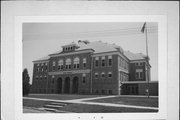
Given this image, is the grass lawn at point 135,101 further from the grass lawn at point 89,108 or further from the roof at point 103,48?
the roof at point 103,48

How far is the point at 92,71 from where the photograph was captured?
4.09 m

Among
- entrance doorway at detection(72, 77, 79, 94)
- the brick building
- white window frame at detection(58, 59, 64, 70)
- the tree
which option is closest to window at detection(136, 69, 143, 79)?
the brick building

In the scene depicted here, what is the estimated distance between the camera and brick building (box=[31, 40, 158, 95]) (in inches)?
156

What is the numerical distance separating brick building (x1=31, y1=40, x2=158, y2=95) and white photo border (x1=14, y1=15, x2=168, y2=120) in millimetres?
203

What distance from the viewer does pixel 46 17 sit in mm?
4023

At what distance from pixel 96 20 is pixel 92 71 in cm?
76

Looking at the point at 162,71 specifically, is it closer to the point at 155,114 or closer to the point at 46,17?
the point at 155,114

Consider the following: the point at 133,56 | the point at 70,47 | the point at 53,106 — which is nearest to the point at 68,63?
the point at 70,47

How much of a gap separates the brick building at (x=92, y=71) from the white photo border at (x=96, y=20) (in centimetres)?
20

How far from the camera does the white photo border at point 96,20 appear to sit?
3.96 m

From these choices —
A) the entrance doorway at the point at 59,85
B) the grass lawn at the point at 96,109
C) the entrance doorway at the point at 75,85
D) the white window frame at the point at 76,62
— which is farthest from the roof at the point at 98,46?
the grass lawn at the point at 96,109

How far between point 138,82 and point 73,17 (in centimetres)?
135

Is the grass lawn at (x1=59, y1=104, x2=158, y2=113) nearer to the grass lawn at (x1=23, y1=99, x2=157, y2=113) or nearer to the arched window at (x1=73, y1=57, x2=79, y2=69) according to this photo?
the grass lawn at (x1=23, y1=99, x2=157, y2=113)

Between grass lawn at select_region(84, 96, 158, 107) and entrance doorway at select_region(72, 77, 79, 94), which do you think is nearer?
grass lawn at select_region(84, 96, 158, 107)
